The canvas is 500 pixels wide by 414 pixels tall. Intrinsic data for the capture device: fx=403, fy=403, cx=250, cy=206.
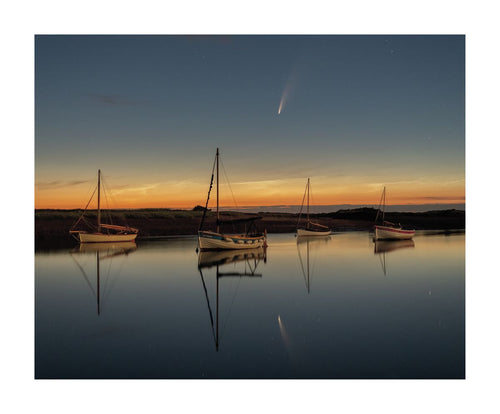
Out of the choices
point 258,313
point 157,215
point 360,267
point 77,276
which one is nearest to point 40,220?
point 157,215

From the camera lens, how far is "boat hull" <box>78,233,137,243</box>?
33.4 meters

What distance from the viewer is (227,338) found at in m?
8.45

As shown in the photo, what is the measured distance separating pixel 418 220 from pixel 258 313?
7310 centimetres

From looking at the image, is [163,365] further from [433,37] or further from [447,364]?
[433,37]

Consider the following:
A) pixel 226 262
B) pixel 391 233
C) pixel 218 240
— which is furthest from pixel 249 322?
pixel 391 233

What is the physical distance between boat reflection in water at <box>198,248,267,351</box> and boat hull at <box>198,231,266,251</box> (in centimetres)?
36

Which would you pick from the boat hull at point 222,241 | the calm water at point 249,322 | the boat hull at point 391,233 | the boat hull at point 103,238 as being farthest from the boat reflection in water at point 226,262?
the boat hull at point 391,233

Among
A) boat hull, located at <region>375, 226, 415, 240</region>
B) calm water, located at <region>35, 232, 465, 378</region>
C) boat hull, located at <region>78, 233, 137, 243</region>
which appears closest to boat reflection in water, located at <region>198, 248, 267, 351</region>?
calm water, located at <region>35, 232, 465, 378</region>

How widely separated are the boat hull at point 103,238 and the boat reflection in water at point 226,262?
40.9 ft

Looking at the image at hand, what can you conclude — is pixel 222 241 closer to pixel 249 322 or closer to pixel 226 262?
pixel 226 262

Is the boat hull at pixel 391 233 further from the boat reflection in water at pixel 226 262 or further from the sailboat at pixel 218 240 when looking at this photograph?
the sailboat at pixel 218 240

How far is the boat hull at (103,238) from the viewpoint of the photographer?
33.4 m

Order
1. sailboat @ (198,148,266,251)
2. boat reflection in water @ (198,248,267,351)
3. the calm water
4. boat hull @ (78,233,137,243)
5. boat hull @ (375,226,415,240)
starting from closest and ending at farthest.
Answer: the calm water, boat reflection in water @ (198,248,267,351), sailboat @ (198,148,266,251), boat hull @ (78,233,137,243), boat hull @ (375,226,415,240)

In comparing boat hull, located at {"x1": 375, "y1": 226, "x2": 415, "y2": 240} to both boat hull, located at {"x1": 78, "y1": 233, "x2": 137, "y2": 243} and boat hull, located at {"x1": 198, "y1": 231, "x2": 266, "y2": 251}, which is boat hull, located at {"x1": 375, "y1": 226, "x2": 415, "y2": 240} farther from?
boat hull, located at {"x1": 78, "y1": 233, "x2": 137, "y2": 243}
